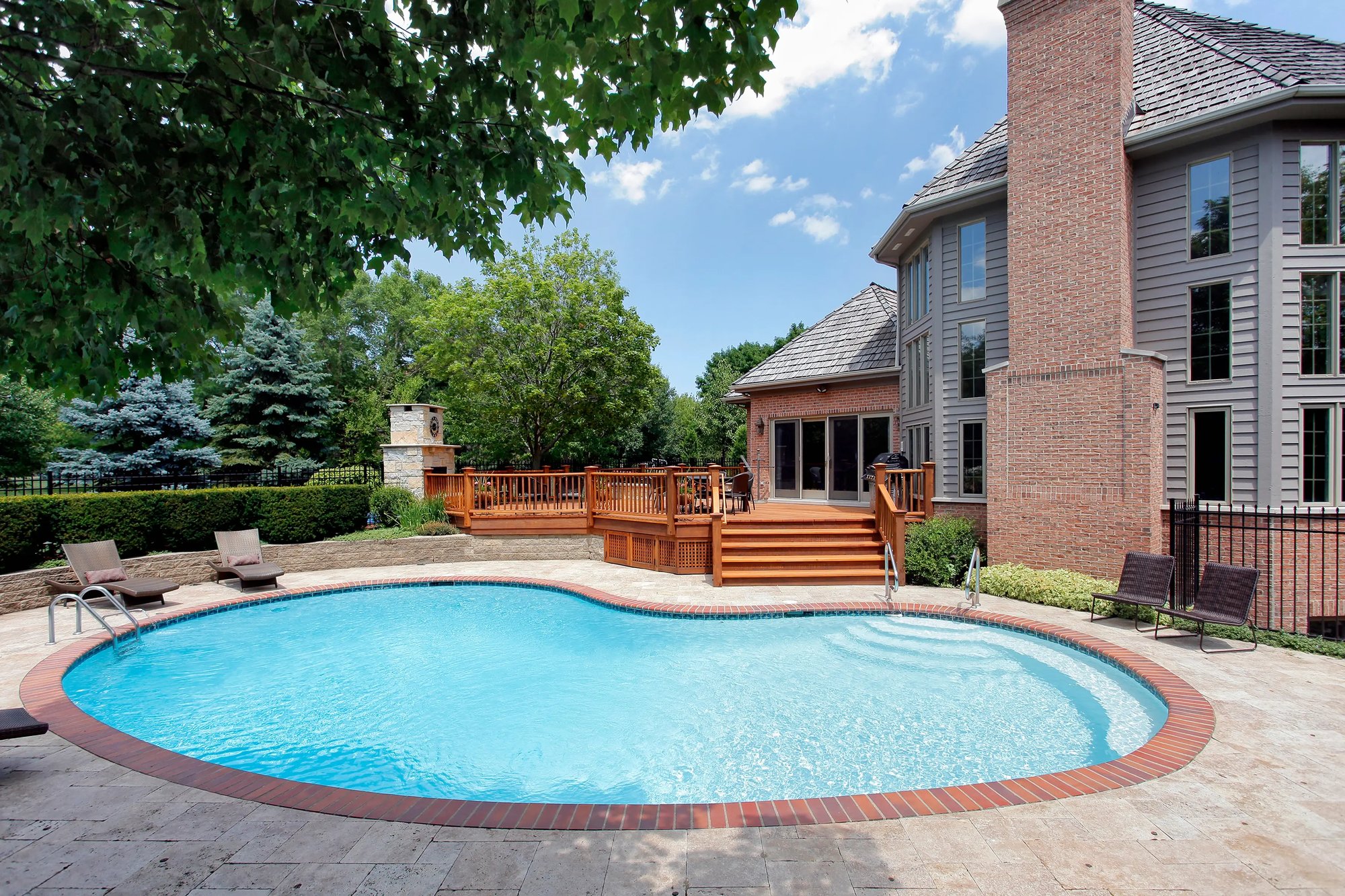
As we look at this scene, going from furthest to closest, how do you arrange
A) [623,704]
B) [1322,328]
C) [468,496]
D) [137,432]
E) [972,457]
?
[137,432] < [468,496] < [972,457] < [1322,328] < [623,704]

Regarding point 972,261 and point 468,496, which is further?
point 468,496

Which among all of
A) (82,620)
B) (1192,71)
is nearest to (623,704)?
(82,620)

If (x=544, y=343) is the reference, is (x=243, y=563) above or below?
below

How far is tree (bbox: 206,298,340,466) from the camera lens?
19.1 meters

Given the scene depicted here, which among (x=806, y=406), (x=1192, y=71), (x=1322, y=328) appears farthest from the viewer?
(x=806, y=406)

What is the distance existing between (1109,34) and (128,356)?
13.4 meters

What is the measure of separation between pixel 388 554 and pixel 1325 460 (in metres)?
16.4

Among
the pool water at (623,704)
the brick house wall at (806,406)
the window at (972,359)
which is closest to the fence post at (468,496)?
the pool water at (623,704)

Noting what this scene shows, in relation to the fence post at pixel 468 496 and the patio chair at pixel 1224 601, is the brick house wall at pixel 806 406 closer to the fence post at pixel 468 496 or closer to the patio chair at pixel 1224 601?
the fence post at pixel 468 496

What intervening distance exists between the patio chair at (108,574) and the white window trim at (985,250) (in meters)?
14.5

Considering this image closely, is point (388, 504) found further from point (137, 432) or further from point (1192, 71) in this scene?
point (1192, 71)

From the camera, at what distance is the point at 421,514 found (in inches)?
569

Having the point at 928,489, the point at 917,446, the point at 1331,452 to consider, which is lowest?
the point at 928,489

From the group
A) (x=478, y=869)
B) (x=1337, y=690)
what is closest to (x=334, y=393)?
(x=478, y=869)
